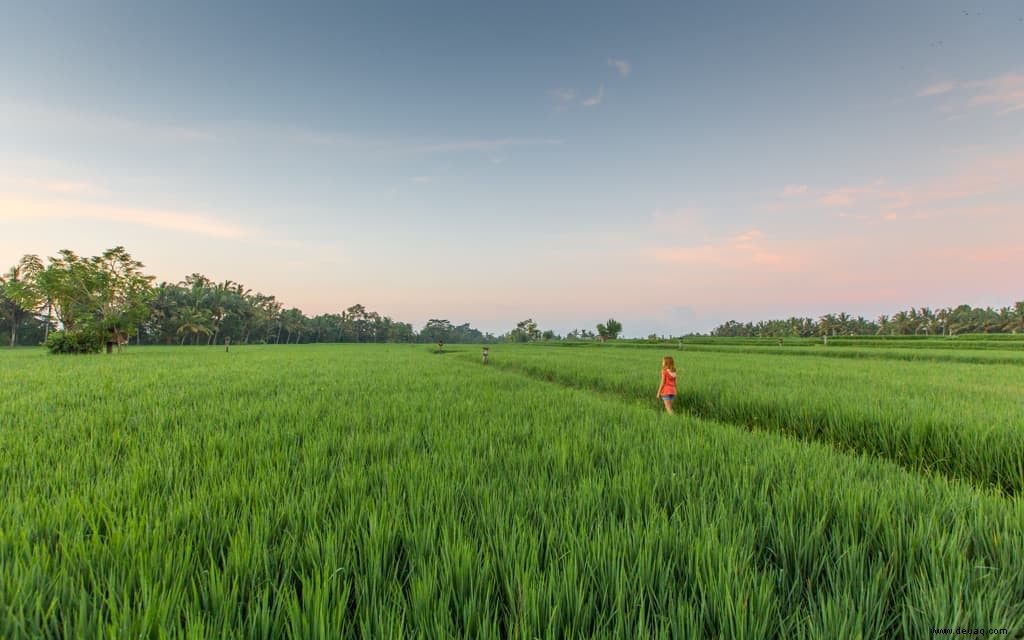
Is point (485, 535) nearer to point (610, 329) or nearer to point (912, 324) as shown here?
point (610, 329)

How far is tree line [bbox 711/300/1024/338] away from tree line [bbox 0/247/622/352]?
41840mm

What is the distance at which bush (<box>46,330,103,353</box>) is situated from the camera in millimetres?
20078

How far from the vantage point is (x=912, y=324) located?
71250 millimetres

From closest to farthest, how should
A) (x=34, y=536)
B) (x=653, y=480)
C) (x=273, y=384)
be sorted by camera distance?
(x=34, y=536) < (x=653, y=480) < (x=273, y=384)

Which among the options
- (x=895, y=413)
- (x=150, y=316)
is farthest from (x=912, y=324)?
(x=150, y=316)

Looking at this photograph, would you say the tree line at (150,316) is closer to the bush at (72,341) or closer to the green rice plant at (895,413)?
the bush at (72,341)

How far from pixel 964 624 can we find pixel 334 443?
151 inches

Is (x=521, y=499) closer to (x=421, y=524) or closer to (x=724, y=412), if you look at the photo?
(x=421, y=524)

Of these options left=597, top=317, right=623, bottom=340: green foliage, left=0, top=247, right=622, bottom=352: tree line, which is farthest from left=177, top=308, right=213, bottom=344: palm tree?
left=597, top=317, right=623, bottom=340: green foliage

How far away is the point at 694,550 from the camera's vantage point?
5.15 feet

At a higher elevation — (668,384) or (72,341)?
(72,341)

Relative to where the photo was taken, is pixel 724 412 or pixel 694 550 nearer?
pixel 694 550

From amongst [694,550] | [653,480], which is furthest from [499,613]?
[653,480]

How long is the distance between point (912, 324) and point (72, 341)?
11664 centimetres
